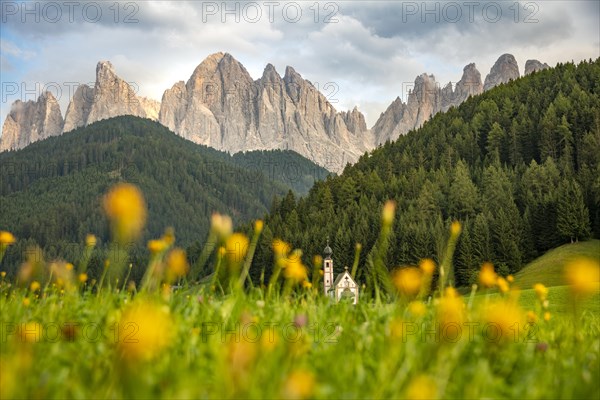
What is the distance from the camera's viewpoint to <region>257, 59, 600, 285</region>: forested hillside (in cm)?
7256

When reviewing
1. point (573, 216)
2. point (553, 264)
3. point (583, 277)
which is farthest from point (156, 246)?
point (573, 216)

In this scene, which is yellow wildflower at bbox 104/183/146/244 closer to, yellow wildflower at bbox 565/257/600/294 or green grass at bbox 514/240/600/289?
yellow wildflower at bbox 565/257/600/294

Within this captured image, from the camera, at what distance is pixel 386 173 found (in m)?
116

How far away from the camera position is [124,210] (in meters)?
2.28

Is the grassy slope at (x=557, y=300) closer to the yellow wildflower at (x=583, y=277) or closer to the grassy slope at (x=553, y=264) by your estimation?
the grassy slope at (x=553, y=264)

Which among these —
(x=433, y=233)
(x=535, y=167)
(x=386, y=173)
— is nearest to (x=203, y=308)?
(x=433, y=233)

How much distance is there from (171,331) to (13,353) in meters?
0.99

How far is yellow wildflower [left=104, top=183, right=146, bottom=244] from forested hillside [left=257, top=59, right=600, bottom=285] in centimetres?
6704

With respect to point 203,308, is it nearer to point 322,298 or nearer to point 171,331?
point 171,331

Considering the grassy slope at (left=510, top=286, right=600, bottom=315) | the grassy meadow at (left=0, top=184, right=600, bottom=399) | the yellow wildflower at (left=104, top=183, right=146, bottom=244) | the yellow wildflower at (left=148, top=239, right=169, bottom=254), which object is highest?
Result: the yellow wildflower at (left=104, top=183, right=146, bottom=244)

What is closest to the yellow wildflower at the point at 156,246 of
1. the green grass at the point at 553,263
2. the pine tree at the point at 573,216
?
the green grass at the point at 553,263

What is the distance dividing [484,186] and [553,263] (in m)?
31.2

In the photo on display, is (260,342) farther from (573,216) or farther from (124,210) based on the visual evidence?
(573,216)

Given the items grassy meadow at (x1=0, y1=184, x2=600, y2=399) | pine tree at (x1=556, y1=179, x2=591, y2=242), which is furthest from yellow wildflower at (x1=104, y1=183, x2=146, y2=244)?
pine tree at (x1=556, y1=179, x2=591, y2=242)
